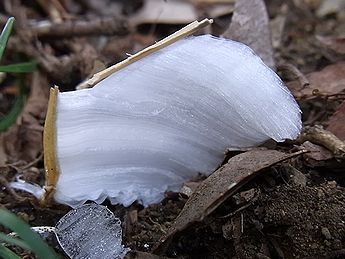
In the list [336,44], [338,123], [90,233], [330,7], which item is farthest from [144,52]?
[330,7]

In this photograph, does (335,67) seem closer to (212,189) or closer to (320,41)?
(320,41)

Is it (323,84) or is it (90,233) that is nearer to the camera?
(90,233)

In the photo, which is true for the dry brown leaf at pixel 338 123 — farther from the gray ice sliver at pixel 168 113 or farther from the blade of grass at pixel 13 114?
the blade of grass at pixel 13 114

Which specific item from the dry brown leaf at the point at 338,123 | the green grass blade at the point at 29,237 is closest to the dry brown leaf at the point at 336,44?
the dry brown leaf at the point at 338,123

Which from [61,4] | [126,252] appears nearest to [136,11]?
[61,4]

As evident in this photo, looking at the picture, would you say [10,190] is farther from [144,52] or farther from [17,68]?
[144,52]

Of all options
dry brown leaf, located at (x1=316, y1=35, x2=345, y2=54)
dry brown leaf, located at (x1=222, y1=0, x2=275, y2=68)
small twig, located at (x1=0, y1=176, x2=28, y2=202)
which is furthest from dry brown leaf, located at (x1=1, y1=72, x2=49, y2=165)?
dry brown leaf, located at (x1=316, y1=35, x2=345, y2=54)
